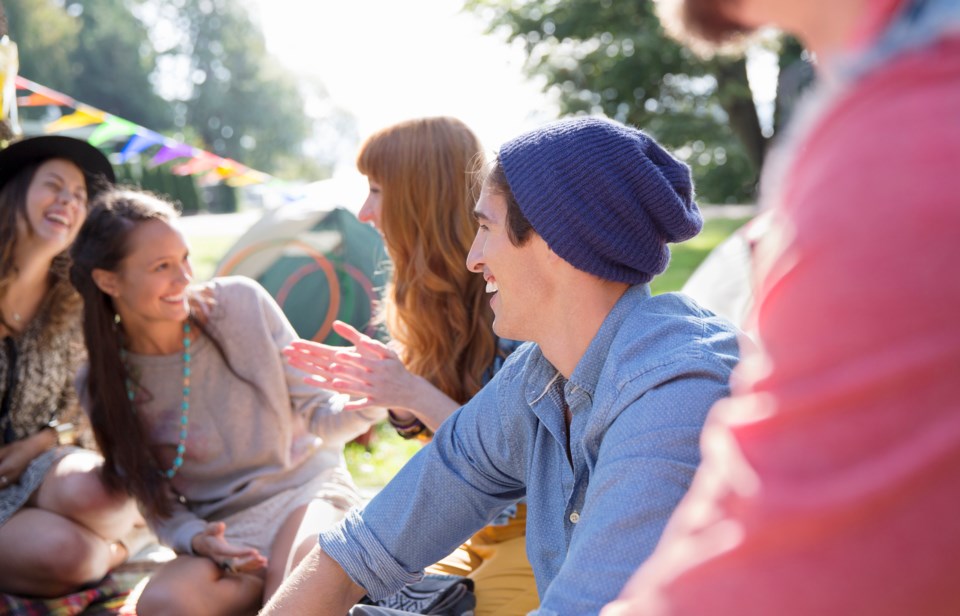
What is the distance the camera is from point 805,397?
69 cm

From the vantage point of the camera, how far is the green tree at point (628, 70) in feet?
48.8

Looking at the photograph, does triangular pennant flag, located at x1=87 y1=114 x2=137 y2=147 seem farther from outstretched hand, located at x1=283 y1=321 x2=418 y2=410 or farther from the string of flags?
outstretched hand, located at x1=283 y1=321 x2=418 y2=410

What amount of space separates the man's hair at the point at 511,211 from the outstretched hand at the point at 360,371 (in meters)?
0.74

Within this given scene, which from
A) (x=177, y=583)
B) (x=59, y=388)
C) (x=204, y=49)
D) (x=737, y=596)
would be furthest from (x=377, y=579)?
(x=204, y=49)

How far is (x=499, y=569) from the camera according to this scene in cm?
236

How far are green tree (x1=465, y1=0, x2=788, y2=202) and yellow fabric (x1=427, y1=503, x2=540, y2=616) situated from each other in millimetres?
12747

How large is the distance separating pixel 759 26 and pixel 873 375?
359mm

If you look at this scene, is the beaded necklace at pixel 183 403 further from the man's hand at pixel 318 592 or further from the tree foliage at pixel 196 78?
the tree foliage at pixel 196 78

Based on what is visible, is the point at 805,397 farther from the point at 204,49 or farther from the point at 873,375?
the point at 204,49

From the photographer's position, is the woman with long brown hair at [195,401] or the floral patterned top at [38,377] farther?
the floral patterned top at [38,377]

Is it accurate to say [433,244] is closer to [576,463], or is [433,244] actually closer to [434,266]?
[434,266]

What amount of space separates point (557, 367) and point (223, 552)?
1356 mm

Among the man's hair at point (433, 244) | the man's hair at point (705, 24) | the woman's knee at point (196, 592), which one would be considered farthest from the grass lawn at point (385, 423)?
the man's hair at point (705, 24)

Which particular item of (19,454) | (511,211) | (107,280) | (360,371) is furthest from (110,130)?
(511,211)
